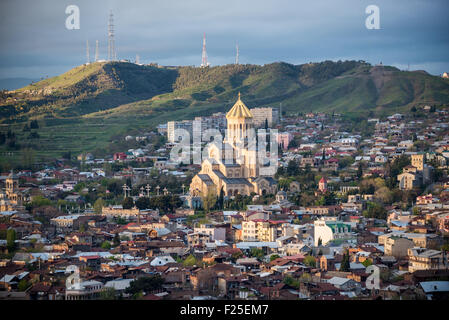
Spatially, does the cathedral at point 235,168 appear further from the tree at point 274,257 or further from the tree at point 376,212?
the tree at point 274,257

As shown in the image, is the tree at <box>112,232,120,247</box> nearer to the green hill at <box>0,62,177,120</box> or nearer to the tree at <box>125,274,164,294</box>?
the tree at <box>125,274,164,294</box>

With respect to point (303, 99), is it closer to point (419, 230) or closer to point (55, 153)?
point (55, 153)

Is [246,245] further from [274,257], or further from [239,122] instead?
[239,122]

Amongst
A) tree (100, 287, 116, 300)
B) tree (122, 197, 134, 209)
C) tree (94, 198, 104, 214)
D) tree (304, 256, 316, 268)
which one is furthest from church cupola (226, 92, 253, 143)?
tree (100, 287, 116, 300)

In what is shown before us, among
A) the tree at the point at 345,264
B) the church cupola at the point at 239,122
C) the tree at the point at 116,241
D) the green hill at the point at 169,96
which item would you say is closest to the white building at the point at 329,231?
the tree at the point at 345,264

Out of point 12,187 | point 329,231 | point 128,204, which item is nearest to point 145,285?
point 329,231

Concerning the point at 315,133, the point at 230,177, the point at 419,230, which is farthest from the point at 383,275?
the point at 315,133
